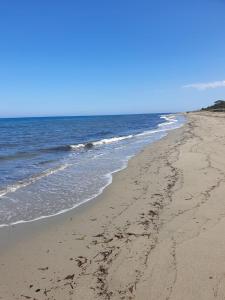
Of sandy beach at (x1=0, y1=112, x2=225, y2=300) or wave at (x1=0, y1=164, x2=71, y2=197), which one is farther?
wave at (x1=0, y1=164, x2=71, y2=197)

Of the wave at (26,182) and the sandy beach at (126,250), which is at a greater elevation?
the sandy beach at (126,250)

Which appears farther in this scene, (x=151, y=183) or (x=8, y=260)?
(x=151, y=183)

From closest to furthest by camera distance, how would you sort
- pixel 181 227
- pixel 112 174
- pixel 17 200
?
pixel 181 227 < pixel 17 200 < pixel 112 174

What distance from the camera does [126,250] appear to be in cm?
Result: 548

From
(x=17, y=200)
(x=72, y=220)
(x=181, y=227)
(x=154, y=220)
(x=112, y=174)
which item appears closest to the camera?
(x=181, y=227)

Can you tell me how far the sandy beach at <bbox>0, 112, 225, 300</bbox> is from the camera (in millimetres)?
4352

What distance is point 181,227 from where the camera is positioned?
20.8 feet

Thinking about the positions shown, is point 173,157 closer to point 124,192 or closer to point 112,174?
point 112,174

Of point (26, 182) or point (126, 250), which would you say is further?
point (26, 182)

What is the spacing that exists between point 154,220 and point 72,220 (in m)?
1.84

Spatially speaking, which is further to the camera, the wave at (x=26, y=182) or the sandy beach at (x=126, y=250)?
the wave at (x=26, y=182)

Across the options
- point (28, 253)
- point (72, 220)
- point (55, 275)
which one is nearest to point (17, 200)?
point (72, 220)

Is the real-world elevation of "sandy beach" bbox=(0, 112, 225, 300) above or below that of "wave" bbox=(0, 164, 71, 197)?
above

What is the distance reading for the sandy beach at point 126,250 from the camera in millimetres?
4352
